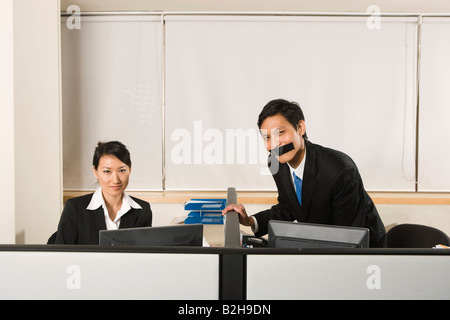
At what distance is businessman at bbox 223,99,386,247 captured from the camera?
1.89 meters

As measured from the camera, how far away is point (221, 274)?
2.81ft

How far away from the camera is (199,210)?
7.88ft

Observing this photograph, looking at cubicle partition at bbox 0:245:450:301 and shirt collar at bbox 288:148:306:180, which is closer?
cubicle partition at bbox 0:245:450:301

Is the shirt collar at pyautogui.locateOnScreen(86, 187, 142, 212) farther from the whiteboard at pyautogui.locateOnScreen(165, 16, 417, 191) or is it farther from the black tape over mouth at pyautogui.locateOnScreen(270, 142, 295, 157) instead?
the whiteboard at pyautogui.locateOnScreen(165, 16, 417, 191)

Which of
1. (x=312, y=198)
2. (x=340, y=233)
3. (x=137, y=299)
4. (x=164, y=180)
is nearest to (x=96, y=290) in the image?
A: (x=137, y=299)

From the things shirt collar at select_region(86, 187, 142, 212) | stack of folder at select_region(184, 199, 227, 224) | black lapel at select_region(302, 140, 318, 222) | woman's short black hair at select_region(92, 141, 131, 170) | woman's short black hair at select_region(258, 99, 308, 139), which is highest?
woman's short black hair at select_region(258, 99, 308, 139)

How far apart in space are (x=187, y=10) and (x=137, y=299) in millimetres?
2476

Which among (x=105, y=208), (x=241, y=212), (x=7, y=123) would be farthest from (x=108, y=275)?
(x=7, y=123)

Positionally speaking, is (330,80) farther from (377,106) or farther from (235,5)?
(235,5)

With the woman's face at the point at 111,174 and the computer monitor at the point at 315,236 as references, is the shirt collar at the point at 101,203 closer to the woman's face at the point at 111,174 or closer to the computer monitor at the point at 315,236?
the woman's face at the point at 111,174

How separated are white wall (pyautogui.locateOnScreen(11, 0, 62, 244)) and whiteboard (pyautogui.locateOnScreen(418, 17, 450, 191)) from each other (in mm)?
2675

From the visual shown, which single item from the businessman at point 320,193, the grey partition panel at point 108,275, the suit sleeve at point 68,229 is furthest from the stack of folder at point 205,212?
the grey partition panel at point 108,275

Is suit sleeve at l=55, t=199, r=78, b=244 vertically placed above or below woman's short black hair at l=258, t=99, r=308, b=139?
below

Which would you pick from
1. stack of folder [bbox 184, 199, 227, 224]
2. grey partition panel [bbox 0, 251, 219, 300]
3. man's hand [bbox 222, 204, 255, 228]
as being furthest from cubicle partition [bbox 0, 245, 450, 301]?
stack of folder [bbox 184, 199, 227, 224]
